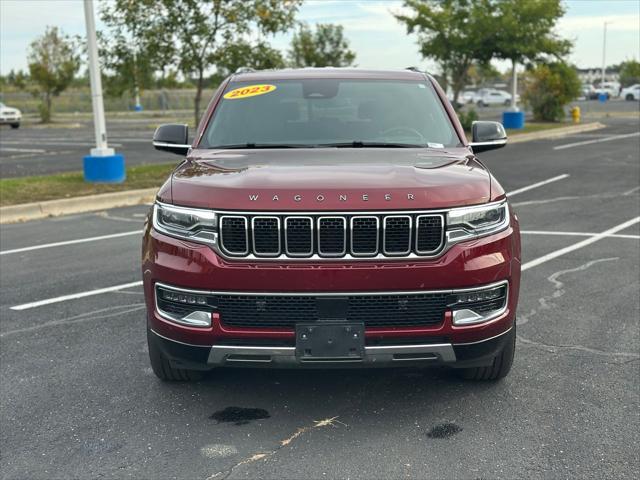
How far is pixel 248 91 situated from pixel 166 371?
2.13 metres

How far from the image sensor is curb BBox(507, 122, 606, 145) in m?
24.6

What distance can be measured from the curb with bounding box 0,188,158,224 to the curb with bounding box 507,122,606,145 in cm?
1432

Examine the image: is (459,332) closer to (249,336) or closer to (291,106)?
(249,336)

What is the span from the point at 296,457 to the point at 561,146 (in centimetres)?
2014

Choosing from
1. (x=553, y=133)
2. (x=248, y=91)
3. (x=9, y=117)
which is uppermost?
(x=248, y=91)

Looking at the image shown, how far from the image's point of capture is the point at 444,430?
12.5 feet

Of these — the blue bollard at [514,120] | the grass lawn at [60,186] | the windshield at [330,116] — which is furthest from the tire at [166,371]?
the blue bollard at [514,120]

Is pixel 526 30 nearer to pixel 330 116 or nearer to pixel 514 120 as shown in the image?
pixel 514 120

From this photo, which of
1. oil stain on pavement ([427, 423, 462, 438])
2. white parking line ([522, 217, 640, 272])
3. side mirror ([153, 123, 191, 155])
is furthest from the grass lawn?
oil stain on pavement ([427, 423, 462, 438])

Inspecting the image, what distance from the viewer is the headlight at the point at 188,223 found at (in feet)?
11.9

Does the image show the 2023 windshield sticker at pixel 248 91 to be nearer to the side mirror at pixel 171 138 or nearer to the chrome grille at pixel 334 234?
the side mirror at pixel 171 138

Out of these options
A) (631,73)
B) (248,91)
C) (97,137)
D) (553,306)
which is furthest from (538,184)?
(631,73)

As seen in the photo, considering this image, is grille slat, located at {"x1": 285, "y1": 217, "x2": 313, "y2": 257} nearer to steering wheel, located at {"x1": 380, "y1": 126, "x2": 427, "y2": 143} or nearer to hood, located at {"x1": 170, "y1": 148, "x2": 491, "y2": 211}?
hood, located at {"x1": 170, "y1": 148, "x2": 491, "y2": 211}

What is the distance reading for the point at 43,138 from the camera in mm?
29203
